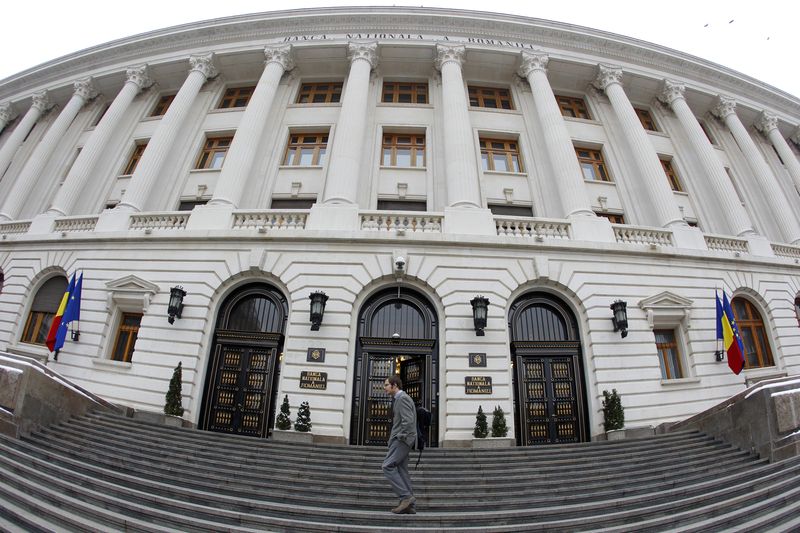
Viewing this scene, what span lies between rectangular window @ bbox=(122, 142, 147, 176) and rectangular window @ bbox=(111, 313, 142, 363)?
348 inches

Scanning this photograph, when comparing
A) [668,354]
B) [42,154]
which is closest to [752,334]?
[668,354]

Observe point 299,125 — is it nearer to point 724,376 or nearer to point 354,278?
point 354,278

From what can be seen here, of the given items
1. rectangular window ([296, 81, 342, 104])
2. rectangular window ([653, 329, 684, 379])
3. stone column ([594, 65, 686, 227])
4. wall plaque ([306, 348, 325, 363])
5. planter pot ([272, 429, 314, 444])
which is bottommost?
planter pot ([272, 429, 314, 444])

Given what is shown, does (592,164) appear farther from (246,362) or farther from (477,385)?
(246,362)

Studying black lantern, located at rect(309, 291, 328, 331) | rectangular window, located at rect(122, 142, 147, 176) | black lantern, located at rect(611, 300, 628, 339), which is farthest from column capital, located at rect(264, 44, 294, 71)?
black lantern, located at rect(611, 300, 628, 339)

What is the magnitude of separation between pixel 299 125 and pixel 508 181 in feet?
32.9

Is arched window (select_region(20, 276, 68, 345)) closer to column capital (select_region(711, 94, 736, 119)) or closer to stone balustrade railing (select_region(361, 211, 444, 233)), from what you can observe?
stone balustrade railing (select_region(361, 211, 444, 233))

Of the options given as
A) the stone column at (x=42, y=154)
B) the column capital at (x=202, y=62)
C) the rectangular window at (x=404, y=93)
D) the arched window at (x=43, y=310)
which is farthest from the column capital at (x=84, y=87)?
the rectangular window at (x=404, y=93)

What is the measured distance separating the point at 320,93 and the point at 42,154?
14.7 m

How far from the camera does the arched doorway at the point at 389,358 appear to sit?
449 inches

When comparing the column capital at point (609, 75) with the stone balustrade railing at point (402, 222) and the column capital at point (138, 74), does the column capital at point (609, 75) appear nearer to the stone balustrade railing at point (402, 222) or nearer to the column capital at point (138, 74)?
the stone balustrade railing at point (402, 222)

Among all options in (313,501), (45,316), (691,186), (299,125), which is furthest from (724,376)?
(45,316)

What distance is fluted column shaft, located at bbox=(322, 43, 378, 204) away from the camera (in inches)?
559

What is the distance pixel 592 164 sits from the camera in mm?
18312
